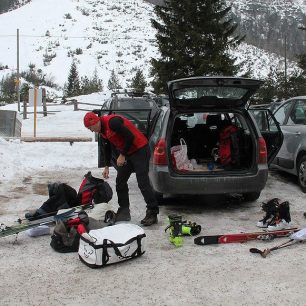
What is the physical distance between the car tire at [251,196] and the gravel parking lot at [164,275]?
0.86 metres

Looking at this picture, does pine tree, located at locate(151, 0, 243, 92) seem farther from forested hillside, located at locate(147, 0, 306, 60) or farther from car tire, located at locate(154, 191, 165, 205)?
forested hillside, located at locate(147, 0, 306, 60)

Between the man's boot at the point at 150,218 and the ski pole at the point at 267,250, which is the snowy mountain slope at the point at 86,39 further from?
the ski pole at the point at 267,250

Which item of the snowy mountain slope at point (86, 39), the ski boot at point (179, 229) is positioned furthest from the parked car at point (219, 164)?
the snowy mountain slope at point (86, 39)

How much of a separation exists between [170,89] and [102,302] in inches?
120

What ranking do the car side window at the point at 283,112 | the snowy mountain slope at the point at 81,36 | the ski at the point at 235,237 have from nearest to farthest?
the ski at the point at 235,237, the car side window at the point at 283,112, the snowy mountain slope at the point at 81,36

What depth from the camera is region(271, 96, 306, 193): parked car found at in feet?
24.0

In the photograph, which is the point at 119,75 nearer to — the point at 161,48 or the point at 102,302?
the point at 161,48

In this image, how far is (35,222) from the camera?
526 centimetres

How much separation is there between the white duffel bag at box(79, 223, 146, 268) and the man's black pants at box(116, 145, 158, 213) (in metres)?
1.10

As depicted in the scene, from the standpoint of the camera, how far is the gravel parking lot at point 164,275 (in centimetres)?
371

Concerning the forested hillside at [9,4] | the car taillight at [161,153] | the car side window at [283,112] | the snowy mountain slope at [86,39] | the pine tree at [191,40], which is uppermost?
the forested hillside at [9,4]

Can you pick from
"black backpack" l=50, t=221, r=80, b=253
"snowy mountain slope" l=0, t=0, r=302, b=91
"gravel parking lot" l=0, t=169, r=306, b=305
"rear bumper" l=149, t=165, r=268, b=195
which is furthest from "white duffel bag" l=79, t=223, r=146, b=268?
"snowy mountain slope" l=0, t=0, r=302, b=91

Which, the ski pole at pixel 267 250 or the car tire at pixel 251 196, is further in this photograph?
the car tire at pixel 251 196

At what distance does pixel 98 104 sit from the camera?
3256 centimetres
